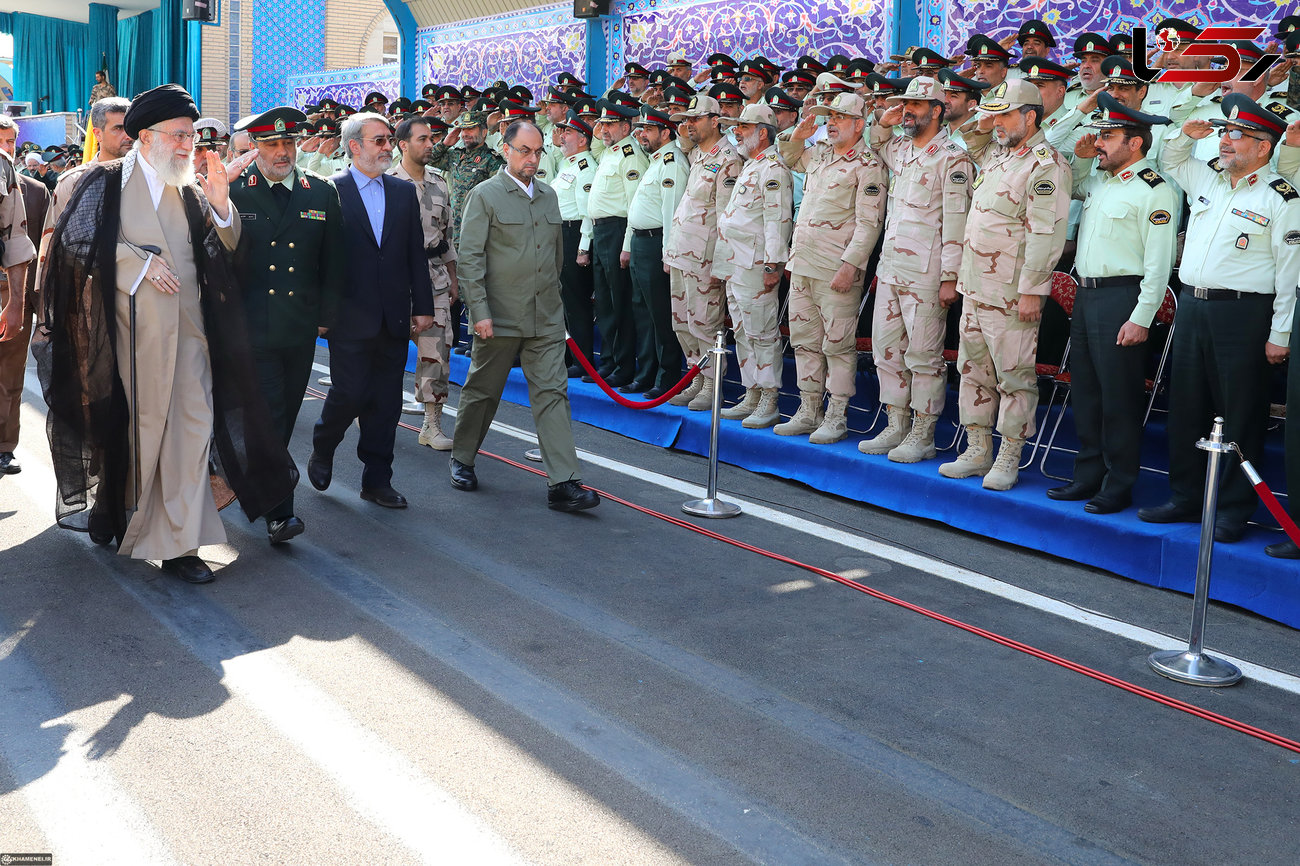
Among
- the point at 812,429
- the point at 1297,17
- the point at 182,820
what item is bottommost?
the point at 182,820

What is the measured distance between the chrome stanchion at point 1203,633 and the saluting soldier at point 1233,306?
1.10 metres

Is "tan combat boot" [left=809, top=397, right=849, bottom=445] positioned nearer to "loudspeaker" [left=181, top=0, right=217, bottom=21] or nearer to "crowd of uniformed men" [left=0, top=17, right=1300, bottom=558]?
"crowd of uniformed men" [left=0, top=17, right=1300, bottom=558]

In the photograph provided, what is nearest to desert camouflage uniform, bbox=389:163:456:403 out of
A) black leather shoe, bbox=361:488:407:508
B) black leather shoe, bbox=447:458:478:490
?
black leather shoe, bbox=447:458:478:490

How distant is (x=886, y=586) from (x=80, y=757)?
10.9 ft

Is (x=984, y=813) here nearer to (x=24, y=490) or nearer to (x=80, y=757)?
(x=80, y=757)

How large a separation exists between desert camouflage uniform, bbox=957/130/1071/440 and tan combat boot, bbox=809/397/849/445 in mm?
1049

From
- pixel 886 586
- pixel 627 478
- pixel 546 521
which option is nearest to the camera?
pixel 886 586

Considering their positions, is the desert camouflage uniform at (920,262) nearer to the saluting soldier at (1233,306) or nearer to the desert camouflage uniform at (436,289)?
the saluting soldier at (1233,306)

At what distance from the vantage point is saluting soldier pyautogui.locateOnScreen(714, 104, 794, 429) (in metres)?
7.93

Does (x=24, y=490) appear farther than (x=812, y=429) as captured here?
No

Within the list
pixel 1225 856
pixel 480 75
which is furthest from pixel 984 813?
pixel 480 75

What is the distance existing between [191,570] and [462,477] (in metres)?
2.06

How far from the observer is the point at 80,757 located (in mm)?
3480

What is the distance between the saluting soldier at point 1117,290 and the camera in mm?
5828
